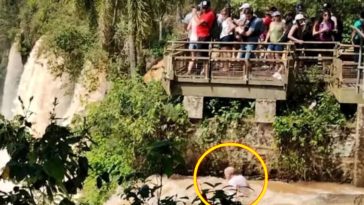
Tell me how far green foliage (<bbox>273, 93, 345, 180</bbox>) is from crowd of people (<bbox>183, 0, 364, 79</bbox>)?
975 millimetres

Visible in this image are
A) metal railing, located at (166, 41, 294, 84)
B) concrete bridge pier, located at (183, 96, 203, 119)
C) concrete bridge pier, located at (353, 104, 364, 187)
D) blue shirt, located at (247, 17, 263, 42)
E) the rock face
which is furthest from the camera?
the rock face

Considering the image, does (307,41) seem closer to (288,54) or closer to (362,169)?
(288,54)

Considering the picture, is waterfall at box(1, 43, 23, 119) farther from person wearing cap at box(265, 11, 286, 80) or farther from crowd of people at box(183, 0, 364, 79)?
person wearing cap at box(265, 11, 286, 80)

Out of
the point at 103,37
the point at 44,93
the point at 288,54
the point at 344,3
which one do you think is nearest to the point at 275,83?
the point at 288,54

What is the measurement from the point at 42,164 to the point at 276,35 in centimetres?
1063

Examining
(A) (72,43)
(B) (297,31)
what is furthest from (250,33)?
(A) (72,43)

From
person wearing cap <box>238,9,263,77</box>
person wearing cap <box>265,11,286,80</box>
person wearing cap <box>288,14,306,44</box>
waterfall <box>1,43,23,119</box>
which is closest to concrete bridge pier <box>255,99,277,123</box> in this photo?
person wearing cap <box>265,11,286,80</box>

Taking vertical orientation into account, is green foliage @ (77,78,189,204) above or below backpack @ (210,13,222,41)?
below

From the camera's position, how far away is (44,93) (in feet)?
82.4

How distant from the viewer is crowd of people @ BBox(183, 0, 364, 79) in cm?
1316

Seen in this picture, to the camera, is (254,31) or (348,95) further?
(254,31)

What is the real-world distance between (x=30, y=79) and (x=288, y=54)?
16.5 m

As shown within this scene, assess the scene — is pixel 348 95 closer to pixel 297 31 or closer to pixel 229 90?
pixel 297 31

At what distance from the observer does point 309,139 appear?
525 inches
